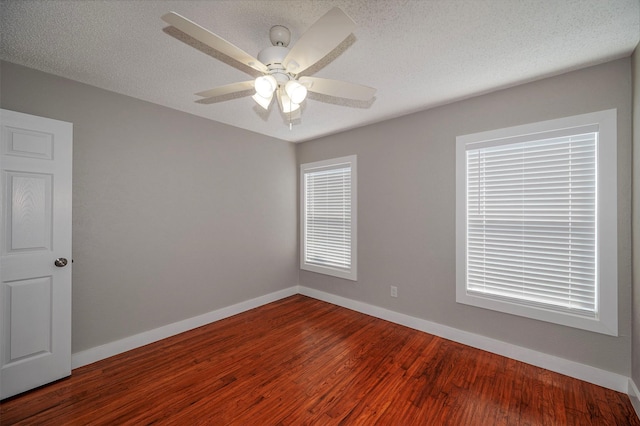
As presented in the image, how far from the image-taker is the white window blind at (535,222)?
216 centimetres

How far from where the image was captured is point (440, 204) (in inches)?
115

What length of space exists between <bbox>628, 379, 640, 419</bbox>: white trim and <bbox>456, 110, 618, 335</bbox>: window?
38cm

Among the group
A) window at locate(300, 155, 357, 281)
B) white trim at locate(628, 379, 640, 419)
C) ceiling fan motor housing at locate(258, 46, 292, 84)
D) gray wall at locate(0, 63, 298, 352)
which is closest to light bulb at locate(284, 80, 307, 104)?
ceiling fan motor housing at locate(258, 46, 292, 84)

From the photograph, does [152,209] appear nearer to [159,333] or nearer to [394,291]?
[159,333]

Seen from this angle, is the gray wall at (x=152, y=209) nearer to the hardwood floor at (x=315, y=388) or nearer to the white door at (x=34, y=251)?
the white door at (x=34, y=251)

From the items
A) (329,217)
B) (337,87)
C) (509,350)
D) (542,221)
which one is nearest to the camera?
(337,87)

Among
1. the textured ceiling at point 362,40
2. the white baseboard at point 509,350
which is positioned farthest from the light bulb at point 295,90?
the white baseboard at point 509,350

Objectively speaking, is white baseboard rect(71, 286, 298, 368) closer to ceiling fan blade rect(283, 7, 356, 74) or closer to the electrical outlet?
the electrical outlet

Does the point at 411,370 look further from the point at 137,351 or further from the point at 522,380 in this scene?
the point at 137,351

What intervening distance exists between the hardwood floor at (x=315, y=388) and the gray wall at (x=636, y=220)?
0.36m

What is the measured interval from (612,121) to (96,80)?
4408 mm

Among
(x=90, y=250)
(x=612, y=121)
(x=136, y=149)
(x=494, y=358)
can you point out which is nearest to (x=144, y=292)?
(x=90, y=250)

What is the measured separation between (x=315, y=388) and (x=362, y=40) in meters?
2.67

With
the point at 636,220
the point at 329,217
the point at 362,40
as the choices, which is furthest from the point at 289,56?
the point at 329,217
